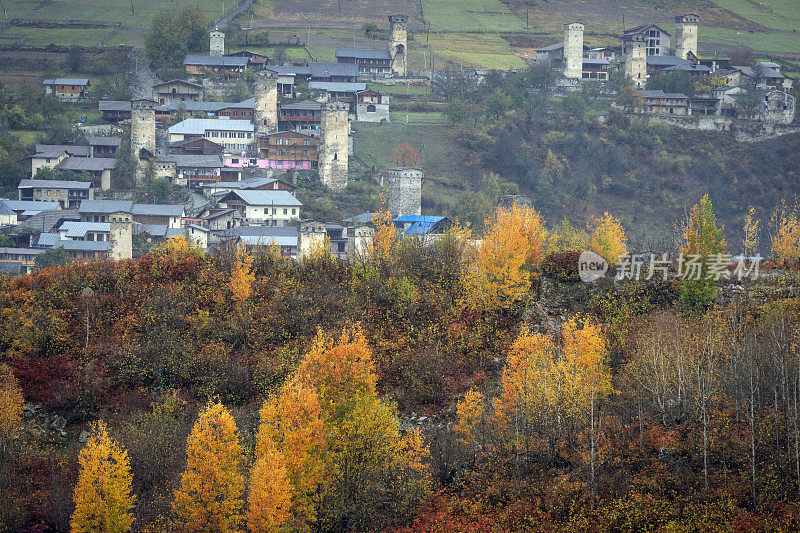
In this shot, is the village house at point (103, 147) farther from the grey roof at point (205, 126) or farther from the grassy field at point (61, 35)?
the grassy field at point (61, 35)

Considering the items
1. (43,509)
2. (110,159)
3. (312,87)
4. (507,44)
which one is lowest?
(43,509)

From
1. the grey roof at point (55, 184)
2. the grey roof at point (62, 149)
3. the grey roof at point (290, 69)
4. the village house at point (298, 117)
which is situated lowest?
the grey roof at point (55, 184)

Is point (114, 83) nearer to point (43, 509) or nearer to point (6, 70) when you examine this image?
point (6, 70)

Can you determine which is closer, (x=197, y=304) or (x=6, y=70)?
(x=197, y=304)

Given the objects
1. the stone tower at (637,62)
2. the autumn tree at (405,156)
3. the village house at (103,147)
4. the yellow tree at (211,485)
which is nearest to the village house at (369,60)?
the autumn tree at (405,156)

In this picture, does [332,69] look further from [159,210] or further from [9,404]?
[9,404]

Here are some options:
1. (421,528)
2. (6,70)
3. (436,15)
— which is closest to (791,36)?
(436,15)

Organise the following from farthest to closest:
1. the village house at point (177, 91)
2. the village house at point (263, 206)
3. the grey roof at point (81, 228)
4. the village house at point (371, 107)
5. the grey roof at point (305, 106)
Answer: the village house at point (177, 91) → the village house at point (371, 107) → the grey roof at point (305, 106) → the village house at point (263, 206) → the grey roof at point (81, 228)

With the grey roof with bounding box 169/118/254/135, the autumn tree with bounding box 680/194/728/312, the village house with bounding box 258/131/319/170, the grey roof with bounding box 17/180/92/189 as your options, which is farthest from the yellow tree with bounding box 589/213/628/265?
the grey roof with bounding box 17/180/92/189
